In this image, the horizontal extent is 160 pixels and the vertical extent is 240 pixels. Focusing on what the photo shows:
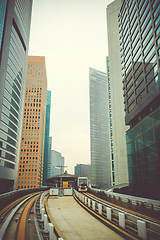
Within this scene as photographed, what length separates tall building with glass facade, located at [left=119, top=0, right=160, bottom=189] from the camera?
29266 mm

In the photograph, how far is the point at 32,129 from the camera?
5340 inches

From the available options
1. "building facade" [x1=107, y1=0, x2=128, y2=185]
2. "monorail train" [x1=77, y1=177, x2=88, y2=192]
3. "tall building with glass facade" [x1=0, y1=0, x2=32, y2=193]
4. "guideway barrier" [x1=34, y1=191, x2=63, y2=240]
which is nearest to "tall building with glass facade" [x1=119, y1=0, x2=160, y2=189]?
"monorail train" [x1=77, y1=177, x2=88, y2=192]

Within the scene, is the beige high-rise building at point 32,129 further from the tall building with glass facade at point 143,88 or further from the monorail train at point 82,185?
the tall building with glass facade at point 143,88

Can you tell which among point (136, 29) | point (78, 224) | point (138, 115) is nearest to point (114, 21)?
point (136, 29)

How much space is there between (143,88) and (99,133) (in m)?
115

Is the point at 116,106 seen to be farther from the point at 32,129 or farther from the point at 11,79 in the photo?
the point at 32,129

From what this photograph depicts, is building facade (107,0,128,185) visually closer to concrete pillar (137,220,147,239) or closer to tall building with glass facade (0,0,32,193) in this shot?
tall building with glass facade (0,0,32,193)

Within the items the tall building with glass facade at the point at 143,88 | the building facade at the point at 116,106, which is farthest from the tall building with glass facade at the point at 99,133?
the tall building with glass facade at the point at 143,88

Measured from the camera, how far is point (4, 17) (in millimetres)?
57750

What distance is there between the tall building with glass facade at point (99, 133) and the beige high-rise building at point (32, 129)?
40653 millimetres

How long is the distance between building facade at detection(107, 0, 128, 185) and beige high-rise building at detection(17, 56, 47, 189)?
2870 inches

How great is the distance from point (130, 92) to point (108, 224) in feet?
130

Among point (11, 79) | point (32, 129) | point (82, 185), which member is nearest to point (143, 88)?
point (82, 185)

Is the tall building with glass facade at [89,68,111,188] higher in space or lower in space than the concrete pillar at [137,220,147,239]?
higher
